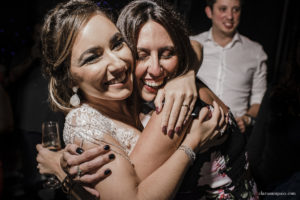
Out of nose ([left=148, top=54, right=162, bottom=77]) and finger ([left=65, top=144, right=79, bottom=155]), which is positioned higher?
nose ([left=148, top=54, right=162, bottom=77])

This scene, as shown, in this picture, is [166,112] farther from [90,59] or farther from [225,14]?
[225,14]

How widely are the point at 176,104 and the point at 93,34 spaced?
0.47 m

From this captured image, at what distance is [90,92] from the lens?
1.34 m

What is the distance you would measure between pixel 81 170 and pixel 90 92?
37 centimetres

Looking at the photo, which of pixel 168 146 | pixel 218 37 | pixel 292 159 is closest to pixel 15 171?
pixel 168 146

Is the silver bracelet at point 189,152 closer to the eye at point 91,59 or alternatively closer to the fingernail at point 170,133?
the fingernail at point 170,133

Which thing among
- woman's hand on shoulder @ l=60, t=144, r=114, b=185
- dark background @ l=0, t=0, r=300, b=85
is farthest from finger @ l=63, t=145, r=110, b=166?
dark background @ l=0, t=0, r=300, b=85

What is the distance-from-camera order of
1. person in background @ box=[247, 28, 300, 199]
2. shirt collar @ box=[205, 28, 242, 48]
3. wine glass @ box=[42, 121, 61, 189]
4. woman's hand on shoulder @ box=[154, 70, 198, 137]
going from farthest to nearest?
shirt collar @ box=[205, 28, 242, 48] → person in background @ box=[247, 28, 300, 199] → wine glass @ box=[42, 121, 61, 189] → woman's hand on shoulder @ box=[154, 70, 198, 137]

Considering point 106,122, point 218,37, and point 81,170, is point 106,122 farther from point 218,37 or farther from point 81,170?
point 218,37

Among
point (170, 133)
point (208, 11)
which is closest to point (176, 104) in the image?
point (170, 133)

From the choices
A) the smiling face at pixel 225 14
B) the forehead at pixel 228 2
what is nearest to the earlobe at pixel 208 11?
the smiling face at pixel 225 14

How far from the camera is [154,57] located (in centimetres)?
144

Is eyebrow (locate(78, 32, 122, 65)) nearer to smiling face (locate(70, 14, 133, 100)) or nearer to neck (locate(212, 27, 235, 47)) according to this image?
smiling face (locate(70, 14, 133, 100))

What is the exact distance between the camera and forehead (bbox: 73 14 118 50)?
1212mm
